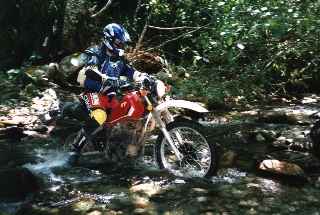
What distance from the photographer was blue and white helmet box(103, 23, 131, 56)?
782 cm

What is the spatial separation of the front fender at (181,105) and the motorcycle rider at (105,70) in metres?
0.60

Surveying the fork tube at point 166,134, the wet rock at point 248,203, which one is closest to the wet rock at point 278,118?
the fork tube at point 166,134

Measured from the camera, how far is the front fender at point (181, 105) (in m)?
7.02

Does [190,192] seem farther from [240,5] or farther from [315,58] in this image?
[315,58]

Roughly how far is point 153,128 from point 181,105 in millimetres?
802

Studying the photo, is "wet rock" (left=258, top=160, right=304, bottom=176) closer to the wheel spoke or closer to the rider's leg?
the wheel spoke

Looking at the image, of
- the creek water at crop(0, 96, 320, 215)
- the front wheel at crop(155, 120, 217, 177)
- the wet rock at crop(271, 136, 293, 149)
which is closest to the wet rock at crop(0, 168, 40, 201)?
the creek water at crop(0, 96, 320, 215)

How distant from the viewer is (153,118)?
7406 mm

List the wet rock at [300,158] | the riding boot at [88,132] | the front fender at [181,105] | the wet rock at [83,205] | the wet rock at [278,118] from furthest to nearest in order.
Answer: the wet rock at [278,118]
the riding boot at [88,132]
the wet rock at [300,158]
the front fender at [181,105]
the wet rock at [83,205]

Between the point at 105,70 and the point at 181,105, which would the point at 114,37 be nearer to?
the point at 105,70

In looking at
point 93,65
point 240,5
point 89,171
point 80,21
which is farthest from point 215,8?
point 80,21

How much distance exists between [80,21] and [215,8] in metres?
6.21

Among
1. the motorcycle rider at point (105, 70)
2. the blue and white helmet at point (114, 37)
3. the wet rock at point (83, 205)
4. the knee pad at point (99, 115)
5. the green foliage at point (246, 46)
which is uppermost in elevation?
the green foliage at point (246, 46)

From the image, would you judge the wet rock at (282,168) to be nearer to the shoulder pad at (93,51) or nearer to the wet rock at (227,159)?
Answer: the wet rock at (227,159)
